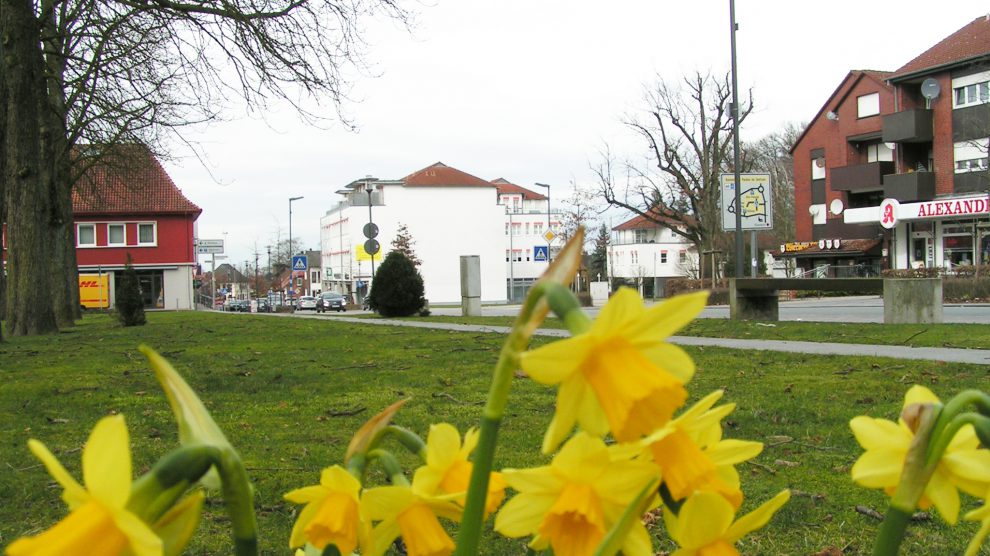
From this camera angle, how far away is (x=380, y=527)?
2.39ft

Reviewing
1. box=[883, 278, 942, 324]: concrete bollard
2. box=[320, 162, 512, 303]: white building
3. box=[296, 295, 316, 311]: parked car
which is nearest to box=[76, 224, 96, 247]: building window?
box=[296, 295, 316, 311]: parked car

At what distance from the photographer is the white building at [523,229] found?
73188 millimetres

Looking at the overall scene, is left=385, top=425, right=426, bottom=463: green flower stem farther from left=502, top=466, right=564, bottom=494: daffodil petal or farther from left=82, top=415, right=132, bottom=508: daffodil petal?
left=82, top=415, right=132, bottom=508: daffodil petal

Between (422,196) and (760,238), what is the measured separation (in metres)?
29.9

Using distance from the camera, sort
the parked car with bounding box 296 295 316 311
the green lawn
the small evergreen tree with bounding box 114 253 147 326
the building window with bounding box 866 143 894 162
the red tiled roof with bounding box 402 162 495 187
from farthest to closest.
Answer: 1. the red tiled roof with bounding box 402 162 495 187
2. the parked car with bounding box 296 295 316 311
3. the building window with bounding box 866 143 894 162
4. the small evergreen tree with bounding box 114 253 147 326
5. the green lawn

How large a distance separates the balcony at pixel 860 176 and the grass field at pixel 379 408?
121 feet

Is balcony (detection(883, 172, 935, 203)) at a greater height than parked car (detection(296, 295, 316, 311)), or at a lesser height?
greater

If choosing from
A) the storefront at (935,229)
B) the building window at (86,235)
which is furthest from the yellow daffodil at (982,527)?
the building window at (86,235)

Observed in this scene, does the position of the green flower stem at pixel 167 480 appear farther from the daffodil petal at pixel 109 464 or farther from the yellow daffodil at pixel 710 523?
the yellow daffodil at pixel 710 523

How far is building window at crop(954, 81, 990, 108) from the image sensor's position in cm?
3728

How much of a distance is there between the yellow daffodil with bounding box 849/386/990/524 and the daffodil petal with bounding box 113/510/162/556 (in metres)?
0.51

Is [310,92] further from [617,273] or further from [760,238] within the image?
[617,273]

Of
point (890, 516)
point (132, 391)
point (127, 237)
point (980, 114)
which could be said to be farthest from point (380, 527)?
point (127, 237)

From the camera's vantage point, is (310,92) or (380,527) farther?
(310,92)
